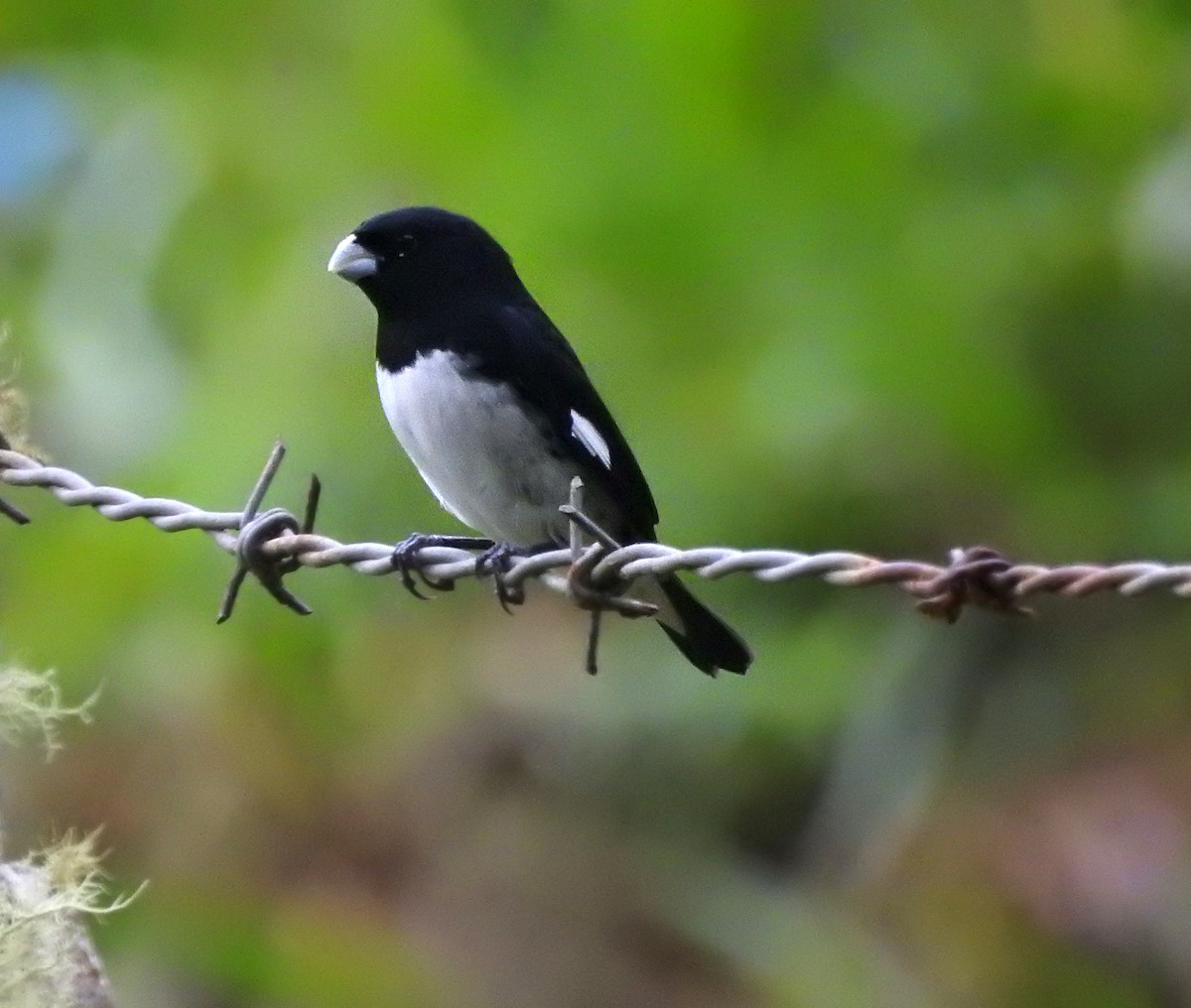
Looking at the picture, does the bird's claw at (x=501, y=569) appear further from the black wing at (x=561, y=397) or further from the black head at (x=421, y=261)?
the black head at (x=421, y=261)

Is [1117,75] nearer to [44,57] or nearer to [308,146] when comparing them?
[308,146]

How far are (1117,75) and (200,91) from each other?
3.53 m

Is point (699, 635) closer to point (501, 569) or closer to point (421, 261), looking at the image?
point (501, 569)

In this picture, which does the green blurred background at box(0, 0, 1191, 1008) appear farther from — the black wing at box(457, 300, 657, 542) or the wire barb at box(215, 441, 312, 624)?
the wire barb at box(215, 441, 312, 624)

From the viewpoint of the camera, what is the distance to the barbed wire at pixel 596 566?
207 centimetres

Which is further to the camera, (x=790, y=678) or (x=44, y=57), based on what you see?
(x=44, y=57)

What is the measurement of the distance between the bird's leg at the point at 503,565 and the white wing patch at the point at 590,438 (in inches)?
8.5

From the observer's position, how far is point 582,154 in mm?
7340

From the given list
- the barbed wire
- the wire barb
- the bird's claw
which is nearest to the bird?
the bird's claw

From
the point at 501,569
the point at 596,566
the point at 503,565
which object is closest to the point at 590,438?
the point at 503,565

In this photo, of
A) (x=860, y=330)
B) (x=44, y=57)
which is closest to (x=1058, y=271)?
(x=860, y=330)

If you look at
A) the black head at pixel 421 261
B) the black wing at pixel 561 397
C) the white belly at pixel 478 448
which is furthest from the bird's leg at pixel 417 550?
the black head at pixel 421 261

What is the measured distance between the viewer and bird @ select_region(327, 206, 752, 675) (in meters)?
4.13

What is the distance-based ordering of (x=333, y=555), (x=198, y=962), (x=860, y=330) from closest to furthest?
(x=333, y=555), (x=198, y=962), (x=860, y=330)
